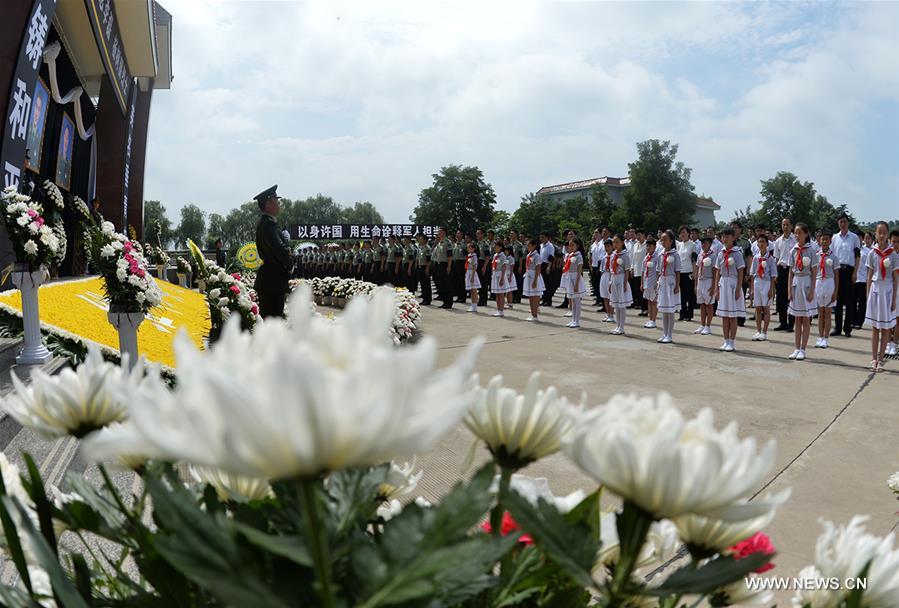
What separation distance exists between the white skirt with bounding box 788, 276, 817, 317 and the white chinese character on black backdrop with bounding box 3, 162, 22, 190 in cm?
897

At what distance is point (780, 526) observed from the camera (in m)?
3.08

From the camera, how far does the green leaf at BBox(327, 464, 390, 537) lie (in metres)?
0.54

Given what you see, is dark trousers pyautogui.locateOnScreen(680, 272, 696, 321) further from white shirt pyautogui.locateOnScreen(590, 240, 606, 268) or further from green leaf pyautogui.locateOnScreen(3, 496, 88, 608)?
green leaf pyautogui.locateOnScreen(3, 496, 88, 608)

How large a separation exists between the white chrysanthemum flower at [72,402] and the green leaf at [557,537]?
0.39 meters

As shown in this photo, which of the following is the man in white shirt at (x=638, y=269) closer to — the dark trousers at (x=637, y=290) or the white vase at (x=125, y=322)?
the dark trousers at (x=637, y=290)

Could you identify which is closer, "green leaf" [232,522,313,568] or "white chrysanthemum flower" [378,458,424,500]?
"green leaf" [232,522,313,568]

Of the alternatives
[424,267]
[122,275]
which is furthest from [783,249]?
[122,275]

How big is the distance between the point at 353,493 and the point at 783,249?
1209 centimetres

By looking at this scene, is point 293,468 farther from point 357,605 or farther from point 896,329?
point 896,329

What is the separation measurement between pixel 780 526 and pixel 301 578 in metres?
3.24

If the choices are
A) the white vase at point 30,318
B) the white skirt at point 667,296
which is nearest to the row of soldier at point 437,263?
the white skirt at point 667,296

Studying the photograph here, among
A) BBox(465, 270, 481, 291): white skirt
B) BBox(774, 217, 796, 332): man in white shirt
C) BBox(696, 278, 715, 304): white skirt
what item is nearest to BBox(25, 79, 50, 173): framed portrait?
BBox(465, 270, 481, 291): white skirt

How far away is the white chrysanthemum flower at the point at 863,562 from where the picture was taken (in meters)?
0.63

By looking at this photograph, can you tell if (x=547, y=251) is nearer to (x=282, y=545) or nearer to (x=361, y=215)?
(x=282, y=545)
